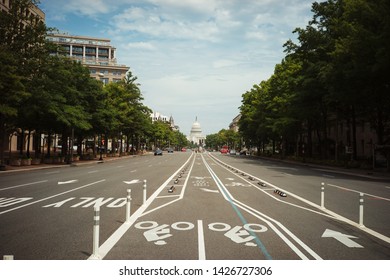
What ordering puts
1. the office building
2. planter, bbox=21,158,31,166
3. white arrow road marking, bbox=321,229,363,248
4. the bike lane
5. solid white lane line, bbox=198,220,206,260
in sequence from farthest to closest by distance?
the office building, planter, bbox=21,158,31,166, white arrow road marking, bbox=321,229,363,248, the bike lane, solid white lane line, bbox=198,220,206,260

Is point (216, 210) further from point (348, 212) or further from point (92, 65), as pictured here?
point (92, 65)

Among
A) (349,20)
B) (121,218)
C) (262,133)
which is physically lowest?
(121,218)

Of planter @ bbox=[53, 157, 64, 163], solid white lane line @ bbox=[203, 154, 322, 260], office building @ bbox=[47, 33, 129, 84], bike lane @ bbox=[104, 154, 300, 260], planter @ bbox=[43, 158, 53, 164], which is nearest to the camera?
bike lane @ bbox=[104, 154, 300, 260]

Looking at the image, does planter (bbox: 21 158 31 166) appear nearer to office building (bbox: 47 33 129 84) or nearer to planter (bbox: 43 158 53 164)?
planter (bbox: 43 158 53 164)

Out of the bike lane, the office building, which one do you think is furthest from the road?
the office building

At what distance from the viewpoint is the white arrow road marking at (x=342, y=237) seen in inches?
275

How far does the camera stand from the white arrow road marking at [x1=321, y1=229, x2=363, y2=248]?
22.9 ft

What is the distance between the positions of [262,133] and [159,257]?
5676 cm

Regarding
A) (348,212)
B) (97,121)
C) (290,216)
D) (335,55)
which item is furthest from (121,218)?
(97,121)

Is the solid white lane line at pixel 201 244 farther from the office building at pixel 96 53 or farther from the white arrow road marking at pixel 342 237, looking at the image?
the office building at pixel 96 53

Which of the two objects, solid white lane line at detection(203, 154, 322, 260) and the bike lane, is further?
solid white lane line at detection(203, 154, 322, 260)

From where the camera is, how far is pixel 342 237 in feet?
24.9

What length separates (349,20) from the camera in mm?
30188

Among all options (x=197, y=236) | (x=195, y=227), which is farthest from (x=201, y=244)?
(x=195, y=227)
